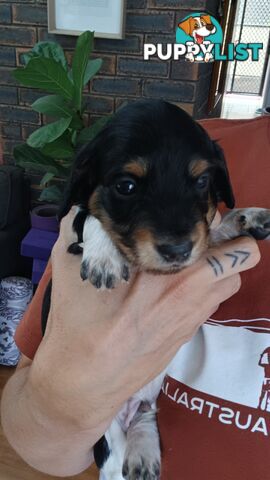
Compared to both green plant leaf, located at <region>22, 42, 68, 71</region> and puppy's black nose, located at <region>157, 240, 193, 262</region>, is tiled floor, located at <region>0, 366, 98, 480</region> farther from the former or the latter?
green plant leaf, located at <region>22, 42, 68, 71</region>

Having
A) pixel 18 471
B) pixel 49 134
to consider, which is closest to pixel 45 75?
pixel 49 134

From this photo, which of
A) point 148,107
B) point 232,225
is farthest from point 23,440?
point 148,107

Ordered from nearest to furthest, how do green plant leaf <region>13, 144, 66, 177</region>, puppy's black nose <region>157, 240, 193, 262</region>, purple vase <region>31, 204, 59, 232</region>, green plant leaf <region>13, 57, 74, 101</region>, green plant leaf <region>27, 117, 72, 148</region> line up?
1. puppy's black nose <region>157, 240, 193, 262</region>
2. green plant leaf <region>13, 57, 74, 101</region>
3. green plant leaf <region>27, 117, 72, 148</region>
4. green plant leaf <region>13, 144, 66, 177</region>
5. purple vase <region>31, 204, 59, 232</region>

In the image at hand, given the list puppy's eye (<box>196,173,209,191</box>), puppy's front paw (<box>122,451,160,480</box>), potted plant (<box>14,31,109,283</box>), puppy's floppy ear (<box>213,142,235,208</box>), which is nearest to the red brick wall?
potted plant (<box>14,31,109,283</box>)

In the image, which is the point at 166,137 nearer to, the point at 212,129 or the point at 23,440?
the point at 212,129

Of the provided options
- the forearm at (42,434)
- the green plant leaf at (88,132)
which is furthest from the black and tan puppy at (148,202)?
the green plant leaf at (88,132)

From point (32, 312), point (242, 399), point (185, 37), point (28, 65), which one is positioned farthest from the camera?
point (185, 37)
